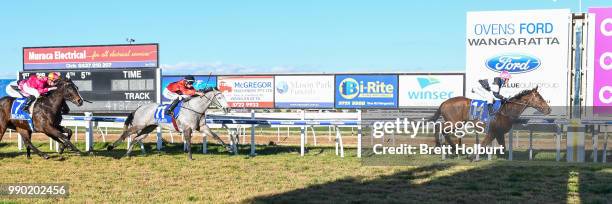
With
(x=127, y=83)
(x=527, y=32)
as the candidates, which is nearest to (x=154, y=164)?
(x=127, y=83)

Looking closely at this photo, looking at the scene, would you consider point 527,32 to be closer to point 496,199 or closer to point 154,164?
point 496,199

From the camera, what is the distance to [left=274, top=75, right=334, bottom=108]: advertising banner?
29.0 meters

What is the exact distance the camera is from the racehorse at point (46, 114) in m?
13.0

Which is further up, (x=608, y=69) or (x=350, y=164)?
(x=608, y=69)

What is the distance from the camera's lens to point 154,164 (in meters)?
11.9

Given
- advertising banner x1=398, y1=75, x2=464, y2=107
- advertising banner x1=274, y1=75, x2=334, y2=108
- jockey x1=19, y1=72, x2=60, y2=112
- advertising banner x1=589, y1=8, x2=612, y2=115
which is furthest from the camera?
advertising banner x1=274, y1=75, x2=334, y2=108

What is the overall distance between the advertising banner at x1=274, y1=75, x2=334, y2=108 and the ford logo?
53.8 feet

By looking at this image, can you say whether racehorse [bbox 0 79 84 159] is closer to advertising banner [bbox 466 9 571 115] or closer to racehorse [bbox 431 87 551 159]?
advertising banner [bbox 466 9 571 115]

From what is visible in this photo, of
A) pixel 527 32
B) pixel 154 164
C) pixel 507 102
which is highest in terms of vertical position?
pixel 527 32

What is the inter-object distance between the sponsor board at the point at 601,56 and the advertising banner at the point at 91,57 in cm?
1033

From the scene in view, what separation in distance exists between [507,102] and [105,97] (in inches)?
402

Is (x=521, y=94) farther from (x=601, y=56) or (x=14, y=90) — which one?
(x=14, y=90)

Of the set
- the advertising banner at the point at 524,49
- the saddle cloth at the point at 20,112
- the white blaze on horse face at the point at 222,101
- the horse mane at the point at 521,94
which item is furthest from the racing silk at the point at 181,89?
the horse mane at the point at 521,94

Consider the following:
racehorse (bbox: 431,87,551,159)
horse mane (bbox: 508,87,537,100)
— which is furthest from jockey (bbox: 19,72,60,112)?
horse mane (bbox: 508,87,537,100)
